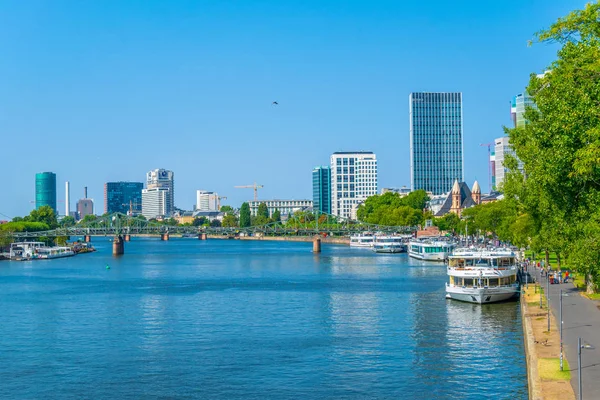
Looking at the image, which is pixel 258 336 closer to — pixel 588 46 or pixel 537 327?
pixel 537 327

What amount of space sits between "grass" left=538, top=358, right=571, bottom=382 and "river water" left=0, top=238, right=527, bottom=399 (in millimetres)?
2633

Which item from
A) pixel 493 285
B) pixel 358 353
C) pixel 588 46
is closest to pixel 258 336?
pixel 358 353

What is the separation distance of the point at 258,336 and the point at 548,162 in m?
20.3

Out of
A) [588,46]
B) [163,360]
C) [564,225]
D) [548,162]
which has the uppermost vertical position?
[588,46]

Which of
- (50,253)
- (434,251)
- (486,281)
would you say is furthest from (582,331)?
(50,253)

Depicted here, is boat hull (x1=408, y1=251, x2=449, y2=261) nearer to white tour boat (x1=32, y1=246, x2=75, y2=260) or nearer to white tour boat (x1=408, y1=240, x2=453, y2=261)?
white tour boat (x1=408, y1=240, x2=453, y2=261)

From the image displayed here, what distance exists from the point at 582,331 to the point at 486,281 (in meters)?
22.4

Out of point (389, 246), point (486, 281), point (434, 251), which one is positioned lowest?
point (389, 246)

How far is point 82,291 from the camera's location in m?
77.3

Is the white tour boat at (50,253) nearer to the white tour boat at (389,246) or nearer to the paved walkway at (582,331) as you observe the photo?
the white tour boat at (389,246)

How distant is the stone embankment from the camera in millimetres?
26703

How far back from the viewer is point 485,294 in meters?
58.5

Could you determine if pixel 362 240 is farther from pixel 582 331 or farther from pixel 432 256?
pixel 582 331

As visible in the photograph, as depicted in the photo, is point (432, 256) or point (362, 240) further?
point (362, 240)
